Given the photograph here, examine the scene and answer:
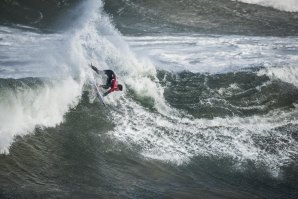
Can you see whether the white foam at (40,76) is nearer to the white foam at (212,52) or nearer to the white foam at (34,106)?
the white foam at (34,106)

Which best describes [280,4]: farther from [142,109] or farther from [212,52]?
[142,109]

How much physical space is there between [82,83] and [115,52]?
2.86 m

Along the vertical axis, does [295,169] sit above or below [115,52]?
below

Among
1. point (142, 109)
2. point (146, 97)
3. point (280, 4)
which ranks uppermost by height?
point (280, 4)

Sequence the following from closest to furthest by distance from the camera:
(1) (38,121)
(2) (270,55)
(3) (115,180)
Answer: (3) (115,180) → (1) (38,121) → (2) (270,55)

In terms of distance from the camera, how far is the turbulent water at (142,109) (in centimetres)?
1059

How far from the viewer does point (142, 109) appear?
14.6 meters

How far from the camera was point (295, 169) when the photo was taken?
41.0ft

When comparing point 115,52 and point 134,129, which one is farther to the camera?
point 115,52

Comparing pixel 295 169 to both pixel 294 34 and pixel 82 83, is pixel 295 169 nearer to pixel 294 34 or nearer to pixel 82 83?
pixel 82 83

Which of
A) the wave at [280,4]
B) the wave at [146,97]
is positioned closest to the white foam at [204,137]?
the wave at [146,97]

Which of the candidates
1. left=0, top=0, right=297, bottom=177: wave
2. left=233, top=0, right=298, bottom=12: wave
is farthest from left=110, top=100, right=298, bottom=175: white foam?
left=233, top=0, right=298, bottom=12: wave

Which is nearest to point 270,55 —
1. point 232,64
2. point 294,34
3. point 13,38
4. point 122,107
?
point 232,64

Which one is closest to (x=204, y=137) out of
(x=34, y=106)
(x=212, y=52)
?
(x=34, y=106)
